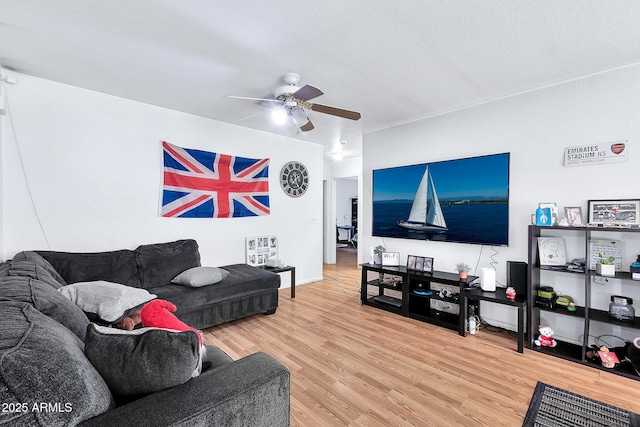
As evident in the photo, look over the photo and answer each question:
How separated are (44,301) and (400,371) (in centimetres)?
226

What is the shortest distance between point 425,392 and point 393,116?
3036 mm

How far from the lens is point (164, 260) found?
123 inches

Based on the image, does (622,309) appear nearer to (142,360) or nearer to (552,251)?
(552,251)

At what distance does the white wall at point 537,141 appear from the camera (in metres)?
2.44

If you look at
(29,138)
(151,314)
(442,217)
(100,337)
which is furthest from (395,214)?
(29,138)

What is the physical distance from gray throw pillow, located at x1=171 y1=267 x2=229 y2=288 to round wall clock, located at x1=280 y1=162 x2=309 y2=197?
1925 millimetres

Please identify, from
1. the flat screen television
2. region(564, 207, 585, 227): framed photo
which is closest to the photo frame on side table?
the flat screen television

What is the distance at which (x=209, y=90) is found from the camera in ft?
9.53

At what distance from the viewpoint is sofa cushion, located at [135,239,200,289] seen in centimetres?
298

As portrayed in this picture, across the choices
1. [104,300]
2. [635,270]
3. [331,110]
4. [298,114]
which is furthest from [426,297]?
[104,300]

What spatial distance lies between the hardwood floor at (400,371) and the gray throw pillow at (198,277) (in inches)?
21.1

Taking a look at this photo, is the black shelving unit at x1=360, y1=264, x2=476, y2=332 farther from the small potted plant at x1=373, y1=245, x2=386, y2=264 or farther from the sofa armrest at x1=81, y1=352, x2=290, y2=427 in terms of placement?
the sofa armrest at x1=81, y1=352, x2=290, y2=427

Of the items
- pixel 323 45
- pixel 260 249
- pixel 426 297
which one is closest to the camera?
pixel 323 45

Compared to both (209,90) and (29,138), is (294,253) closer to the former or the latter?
(209,90)
